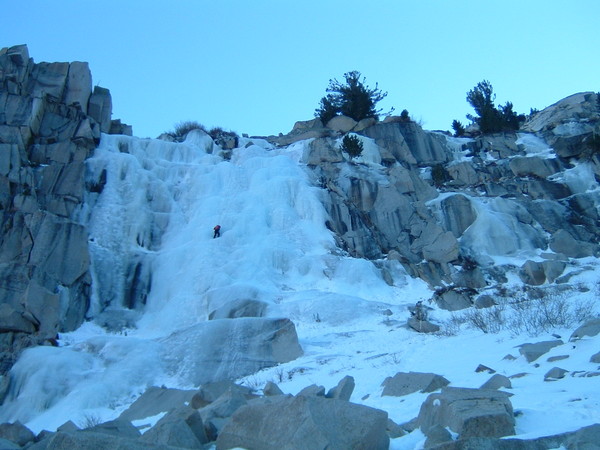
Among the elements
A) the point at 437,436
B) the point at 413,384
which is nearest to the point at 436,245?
the point at 413,384

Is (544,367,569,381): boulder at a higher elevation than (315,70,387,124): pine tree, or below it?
below

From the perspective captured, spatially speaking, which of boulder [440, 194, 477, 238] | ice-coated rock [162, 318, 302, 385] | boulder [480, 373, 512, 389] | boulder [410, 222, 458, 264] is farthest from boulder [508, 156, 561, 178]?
boulder [480, 373, 512, 389]

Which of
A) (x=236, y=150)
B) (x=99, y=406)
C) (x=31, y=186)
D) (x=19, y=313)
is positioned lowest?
(x=99, y=406)

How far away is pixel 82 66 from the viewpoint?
31.3m

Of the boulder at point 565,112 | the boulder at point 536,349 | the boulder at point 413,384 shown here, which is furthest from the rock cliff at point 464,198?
the boulder at point 413,384

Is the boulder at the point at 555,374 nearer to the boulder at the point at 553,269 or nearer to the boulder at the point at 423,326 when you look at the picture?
the boulder at the point at 423,326

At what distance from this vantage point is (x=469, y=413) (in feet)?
19.4

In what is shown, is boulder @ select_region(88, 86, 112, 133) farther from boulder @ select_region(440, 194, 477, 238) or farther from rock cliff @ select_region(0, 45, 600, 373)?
boulder @ select_region(440, 194, 477, 238)

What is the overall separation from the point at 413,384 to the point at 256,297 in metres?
12.2

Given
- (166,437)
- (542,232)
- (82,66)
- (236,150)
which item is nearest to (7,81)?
(82,66)

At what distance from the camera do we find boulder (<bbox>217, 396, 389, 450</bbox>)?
18.5ft

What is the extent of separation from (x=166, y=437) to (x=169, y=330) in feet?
46.9

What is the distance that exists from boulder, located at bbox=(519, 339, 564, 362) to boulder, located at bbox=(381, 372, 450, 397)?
150 cm

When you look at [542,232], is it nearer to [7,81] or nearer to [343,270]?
[343,270]
